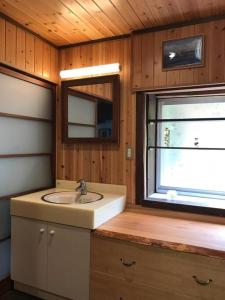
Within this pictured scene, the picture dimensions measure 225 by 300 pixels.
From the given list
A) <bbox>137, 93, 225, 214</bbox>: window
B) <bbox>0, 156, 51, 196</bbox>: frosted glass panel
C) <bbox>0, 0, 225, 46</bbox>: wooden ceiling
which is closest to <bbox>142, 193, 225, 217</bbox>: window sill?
<bbox>137, 93, 225, 214</bbox>: window

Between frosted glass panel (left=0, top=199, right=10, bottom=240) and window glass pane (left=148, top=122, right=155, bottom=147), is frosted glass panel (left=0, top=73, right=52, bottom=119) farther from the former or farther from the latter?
window glass pane (left=148, top=122, right=155, bottom=147)

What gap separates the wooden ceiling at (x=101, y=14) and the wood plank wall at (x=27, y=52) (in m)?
0.09

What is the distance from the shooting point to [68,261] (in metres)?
1.88

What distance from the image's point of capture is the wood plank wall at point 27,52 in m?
2.04

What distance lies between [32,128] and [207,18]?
1768mm

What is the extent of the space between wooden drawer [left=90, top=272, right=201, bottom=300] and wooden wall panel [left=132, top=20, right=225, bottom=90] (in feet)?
5.01

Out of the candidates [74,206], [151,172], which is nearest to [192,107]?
[151,172]

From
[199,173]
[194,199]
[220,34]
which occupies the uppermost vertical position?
[220,34]

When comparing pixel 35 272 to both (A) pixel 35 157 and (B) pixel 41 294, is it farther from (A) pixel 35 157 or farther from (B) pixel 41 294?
(A) pixel 35 157

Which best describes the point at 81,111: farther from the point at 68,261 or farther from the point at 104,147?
the point at 68,261

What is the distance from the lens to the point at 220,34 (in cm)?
195

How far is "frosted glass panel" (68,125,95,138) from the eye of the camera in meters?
2.47

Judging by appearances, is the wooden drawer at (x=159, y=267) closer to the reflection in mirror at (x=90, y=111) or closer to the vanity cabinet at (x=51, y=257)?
the vanity cabinet at (x=51, y=257)

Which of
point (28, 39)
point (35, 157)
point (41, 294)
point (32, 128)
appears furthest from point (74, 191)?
point (28, 39)
